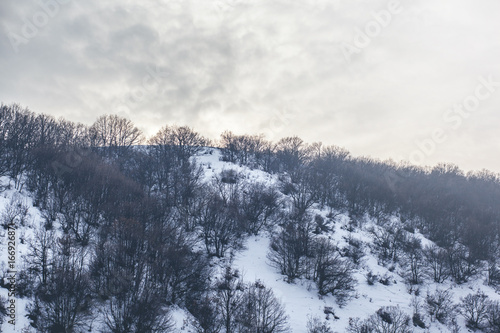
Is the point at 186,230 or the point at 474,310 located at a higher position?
the point at 186,230

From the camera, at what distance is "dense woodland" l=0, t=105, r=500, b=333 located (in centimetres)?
3241

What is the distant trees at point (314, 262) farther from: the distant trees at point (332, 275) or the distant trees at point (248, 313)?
the distant trees at point (248, 313)

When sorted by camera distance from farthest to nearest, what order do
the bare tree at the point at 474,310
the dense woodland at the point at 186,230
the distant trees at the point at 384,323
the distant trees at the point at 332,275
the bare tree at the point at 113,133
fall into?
the bare tree at the point at 113,133 → the distant trees at the point at 332,275 → the bare tree at the point at 474,310 → the distant trees at the point at 384,323 → the dense woodland at the point at 186,230

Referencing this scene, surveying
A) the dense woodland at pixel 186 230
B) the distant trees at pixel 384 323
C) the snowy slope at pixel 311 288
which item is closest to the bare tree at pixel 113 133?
the dense woodland at pixel 186 230

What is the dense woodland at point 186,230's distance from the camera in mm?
32406

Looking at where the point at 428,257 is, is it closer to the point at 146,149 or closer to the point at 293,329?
the point at 293,329

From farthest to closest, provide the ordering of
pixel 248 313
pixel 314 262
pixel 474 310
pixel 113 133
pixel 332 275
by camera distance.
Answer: pixel 113 133, pixel 314 262, pixel 332 275, pixel 474 310, pixel 248 313

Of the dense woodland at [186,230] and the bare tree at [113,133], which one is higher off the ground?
the bare tree at [113,133]

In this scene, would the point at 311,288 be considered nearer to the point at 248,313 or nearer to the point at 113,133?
the point at 248,313

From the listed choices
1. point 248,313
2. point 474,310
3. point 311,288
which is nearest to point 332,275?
point 311,288

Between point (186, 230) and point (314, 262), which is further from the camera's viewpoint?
point (186, 230)

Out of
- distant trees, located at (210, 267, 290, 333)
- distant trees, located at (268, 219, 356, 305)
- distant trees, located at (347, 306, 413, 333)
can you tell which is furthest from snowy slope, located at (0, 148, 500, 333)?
distant trees, located at (210, 267, 290, 333)

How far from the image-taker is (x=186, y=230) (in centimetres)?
5125

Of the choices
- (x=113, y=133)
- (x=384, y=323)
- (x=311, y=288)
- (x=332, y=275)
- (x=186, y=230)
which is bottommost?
(x=384, y=323)
